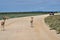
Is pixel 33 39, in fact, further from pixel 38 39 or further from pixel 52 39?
→ pixel 52 39

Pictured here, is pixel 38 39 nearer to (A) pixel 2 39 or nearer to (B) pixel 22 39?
(B) pixel 22 39

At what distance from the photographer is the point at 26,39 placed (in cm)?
1703

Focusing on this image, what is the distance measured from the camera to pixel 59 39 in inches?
667

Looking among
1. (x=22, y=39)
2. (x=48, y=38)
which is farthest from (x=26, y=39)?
(x=48, y=38)

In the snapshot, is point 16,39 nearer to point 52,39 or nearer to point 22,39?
point 22,39

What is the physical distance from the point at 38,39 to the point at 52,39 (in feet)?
3.53

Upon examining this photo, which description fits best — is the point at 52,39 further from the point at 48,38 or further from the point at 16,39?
the point at 16,39

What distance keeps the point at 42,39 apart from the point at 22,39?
5.05ft

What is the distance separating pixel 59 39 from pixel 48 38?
95 cm

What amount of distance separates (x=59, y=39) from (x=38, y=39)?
1.61 m

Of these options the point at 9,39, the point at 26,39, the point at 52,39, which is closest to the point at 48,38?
the point at 52,39

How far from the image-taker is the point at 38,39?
17016 mm

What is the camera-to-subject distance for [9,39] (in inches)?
675

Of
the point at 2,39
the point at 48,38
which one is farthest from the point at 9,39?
the point at 48,38
